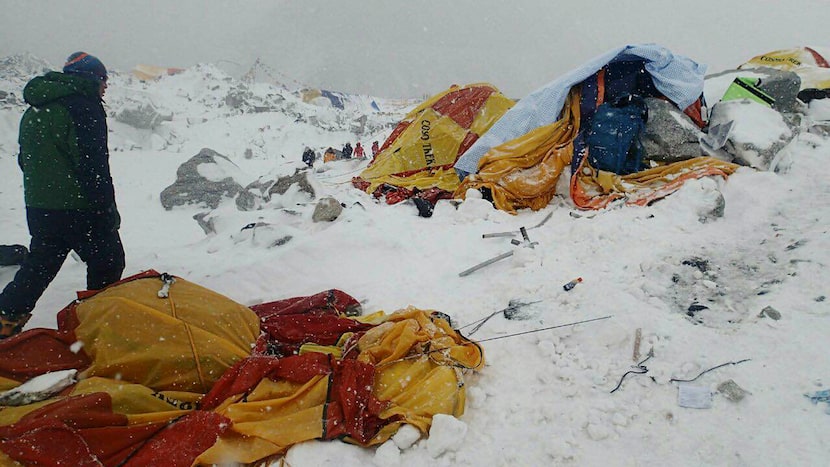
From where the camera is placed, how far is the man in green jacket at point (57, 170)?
2624mm

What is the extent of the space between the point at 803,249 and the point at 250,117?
721 inches

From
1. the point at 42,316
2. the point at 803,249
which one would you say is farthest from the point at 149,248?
the point at 803,249

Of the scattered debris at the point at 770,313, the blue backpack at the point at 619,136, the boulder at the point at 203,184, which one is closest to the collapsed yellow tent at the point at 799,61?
the blue backpack at the point at 619,136

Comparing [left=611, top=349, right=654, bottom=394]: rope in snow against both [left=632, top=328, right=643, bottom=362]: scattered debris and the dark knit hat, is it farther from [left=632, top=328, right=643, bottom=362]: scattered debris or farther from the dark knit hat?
the dark knit hat

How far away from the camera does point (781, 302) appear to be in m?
2.41

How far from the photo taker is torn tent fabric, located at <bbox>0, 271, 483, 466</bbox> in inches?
71.1

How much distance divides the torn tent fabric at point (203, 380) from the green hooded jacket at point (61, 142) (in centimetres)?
72

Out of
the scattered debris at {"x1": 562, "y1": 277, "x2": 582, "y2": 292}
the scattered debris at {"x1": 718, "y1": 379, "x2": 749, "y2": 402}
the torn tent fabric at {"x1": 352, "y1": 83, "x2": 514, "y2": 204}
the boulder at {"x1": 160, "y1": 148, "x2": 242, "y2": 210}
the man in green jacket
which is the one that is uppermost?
the man in green jacket

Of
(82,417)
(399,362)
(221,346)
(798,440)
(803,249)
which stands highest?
(82,417)

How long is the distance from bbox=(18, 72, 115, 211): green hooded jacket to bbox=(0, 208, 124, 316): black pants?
3.5 inches

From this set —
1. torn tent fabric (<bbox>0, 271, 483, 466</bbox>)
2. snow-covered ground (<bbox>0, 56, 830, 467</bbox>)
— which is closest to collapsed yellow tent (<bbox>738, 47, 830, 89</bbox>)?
snow-covered ground (<bbox>0, 56, 830, 467</bbox>)

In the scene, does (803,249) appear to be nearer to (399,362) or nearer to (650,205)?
(650,205)

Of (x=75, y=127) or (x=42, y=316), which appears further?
(x=42, y=316)

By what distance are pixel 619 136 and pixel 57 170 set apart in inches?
206
